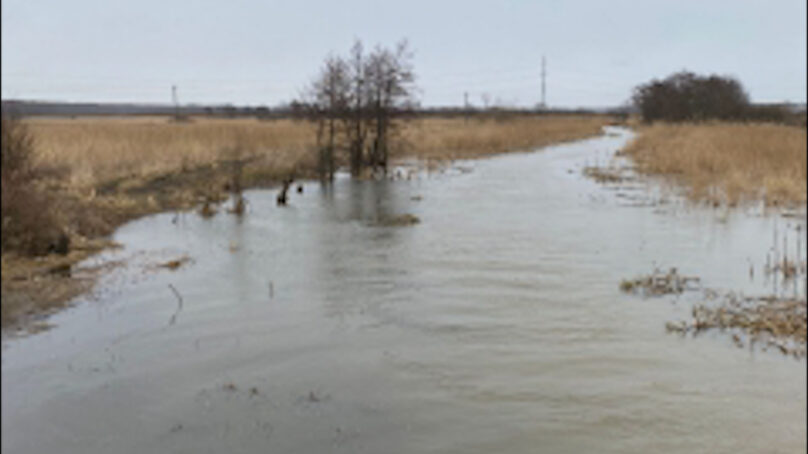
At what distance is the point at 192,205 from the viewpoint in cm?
1727

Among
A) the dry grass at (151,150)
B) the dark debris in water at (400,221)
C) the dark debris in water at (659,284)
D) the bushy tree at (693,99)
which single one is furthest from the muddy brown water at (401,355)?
the bushy tree at (693,99)

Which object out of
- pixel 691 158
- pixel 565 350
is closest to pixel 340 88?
pixel 691 158

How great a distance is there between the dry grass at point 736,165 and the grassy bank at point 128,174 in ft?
33.8

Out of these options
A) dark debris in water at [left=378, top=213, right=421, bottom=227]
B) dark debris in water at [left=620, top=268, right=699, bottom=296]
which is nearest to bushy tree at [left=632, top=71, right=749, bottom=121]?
dark debris in water at [left=378, top=213, right=421, bottom=227]

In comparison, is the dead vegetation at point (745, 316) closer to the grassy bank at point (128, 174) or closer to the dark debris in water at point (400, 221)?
the dark debris in water at point (400, 221)

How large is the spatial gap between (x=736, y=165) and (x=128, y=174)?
18.7 metres

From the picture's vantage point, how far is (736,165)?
2217cm

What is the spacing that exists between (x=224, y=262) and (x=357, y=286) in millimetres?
2583

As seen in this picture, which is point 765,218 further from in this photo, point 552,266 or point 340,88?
point 340,88

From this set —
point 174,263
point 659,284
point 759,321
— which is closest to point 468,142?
point 174,263

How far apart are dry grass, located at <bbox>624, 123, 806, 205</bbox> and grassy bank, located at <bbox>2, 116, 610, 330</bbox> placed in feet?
33.8

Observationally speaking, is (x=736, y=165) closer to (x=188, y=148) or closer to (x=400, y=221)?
(x=400, y=221)

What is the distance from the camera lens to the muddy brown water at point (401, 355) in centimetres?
543

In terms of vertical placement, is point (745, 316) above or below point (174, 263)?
below
